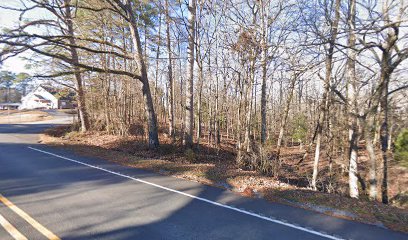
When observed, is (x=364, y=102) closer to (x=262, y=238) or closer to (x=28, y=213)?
(x=262, y=238)

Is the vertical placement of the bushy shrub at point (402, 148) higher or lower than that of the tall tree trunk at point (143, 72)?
lower

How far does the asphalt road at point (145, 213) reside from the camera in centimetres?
419

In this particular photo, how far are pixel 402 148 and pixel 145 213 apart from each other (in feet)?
52.3

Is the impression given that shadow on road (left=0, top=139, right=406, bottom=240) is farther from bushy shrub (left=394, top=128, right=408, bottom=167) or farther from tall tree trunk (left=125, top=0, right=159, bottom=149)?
bushy shrub (left=394, top=128, right=408, bottom=167)

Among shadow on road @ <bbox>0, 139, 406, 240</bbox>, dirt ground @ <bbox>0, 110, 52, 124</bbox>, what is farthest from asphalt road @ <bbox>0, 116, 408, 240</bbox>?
dirt ground @ <bbox>0, 110, 52, 124</bbox>

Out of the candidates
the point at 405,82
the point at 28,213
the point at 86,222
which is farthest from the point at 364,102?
the point at 28,213

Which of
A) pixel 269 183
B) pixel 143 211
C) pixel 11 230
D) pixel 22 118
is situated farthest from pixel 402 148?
pixel 22 118

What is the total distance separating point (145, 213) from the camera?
4961mm

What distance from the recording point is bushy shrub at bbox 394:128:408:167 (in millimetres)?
13344

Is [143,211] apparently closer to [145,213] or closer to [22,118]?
[145,213]

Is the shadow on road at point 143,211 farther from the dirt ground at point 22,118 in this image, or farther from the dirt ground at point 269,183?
the dirt ground at point 22,118

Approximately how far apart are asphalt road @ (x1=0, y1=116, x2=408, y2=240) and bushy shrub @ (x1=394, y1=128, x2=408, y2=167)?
38.0 ft

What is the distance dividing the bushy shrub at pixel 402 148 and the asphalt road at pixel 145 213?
11587mm

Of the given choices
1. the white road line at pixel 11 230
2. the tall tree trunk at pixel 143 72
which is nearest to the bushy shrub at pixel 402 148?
the tall tree trunk at pixel 143 72
